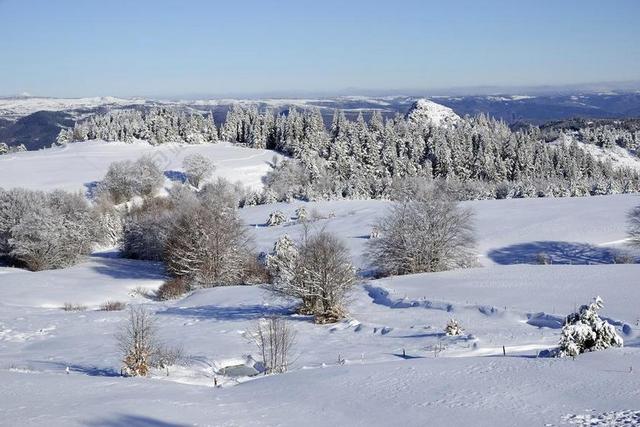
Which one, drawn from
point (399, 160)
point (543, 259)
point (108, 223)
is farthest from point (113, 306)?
point (399, 160)

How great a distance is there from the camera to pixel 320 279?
871 inches

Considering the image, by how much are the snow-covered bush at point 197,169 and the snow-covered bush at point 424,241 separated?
49.1 metres

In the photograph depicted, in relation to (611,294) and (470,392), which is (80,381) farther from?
(611,294)

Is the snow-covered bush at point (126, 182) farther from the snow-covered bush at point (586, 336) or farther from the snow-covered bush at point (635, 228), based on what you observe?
the snow-covered bush at point (586, 336)

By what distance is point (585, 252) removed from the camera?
38750mm

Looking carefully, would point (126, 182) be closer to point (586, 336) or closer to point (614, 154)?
point (586, 336)

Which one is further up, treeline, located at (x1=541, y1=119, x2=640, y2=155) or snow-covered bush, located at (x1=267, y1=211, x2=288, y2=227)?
treeline, located at (x1=541, y1=119, x2=640, y2=155)

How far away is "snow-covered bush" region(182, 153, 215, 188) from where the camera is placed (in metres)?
78.4

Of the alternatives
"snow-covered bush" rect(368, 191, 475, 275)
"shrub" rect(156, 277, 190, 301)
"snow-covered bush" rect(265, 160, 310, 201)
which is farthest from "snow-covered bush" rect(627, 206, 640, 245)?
"snow-covered bush" rect(265, 160, 310, 201)

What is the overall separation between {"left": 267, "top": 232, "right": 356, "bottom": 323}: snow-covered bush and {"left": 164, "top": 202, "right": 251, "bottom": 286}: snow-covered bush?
40.4 feet

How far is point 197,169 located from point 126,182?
10.2 metres

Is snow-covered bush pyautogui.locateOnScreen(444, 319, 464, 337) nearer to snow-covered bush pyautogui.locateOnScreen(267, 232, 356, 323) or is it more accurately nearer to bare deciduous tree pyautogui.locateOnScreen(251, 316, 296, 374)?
bare deciduous tree pyautogui.locateOnScreen(251, 316, 296, 374)

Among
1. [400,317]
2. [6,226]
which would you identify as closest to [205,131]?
[6,226]

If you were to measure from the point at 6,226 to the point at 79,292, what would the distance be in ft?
43.6
